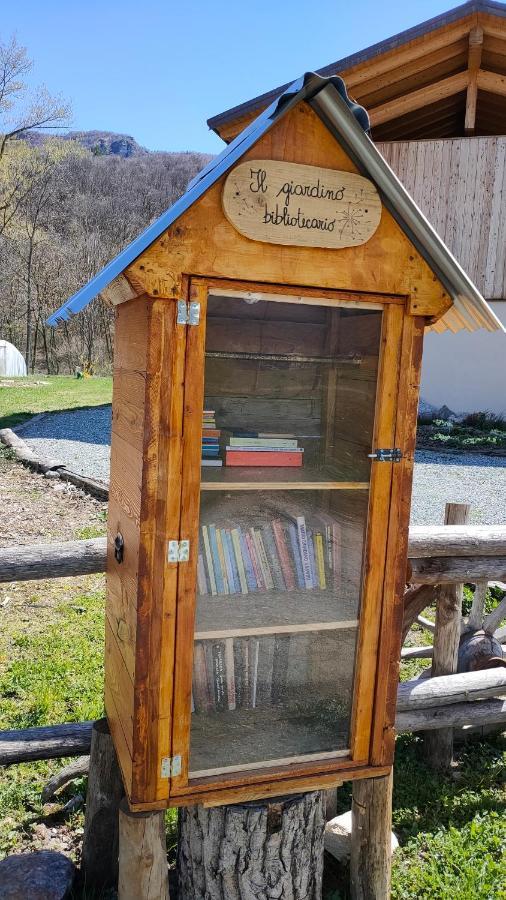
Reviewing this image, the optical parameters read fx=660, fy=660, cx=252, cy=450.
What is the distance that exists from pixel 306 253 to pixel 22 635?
11.9ft

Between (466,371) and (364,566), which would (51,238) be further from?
(364,566)

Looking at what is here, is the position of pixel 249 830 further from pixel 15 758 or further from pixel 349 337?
pixel 349 337

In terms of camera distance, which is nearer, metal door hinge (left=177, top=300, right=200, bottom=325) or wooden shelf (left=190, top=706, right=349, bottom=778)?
metal door hinge (left=177, top=300, right=200, bottom=325)

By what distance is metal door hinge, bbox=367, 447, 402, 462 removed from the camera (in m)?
2.06

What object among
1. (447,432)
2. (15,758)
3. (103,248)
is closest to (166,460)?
(15,758)

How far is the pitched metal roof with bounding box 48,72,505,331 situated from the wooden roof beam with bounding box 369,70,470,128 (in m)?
10.6

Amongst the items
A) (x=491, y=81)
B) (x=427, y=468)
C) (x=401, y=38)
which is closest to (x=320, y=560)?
(x=427, y=468)

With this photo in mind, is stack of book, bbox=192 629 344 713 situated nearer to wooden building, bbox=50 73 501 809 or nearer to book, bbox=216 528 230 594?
wooden building, bbox=50 73 501 809

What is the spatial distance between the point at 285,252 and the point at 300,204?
0.14 m

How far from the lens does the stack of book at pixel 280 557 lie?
2104mm

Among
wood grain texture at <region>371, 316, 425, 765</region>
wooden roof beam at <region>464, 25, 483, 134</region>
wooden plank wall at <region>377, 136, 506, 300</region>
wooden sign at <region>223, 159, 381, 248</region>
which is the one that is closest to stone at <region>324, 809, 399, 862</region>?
wood grain texture at <region>371, 316, 425, 765</region>

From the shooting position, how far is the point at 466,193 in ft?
38.5

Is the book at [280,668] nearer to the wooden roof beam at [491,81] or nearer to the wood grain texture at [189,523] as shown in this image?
the wood grain texture at [189,523]

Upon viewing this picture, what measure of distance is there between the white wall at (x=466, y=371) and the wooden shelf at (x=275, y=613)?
1082 cm
